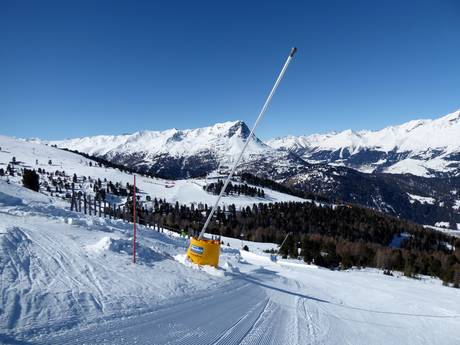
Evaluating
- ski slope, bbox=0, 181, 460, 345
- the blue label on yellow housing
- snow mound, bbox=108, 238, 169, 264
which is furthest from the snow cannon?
snow mound, bbox=108, 238, 169, 264

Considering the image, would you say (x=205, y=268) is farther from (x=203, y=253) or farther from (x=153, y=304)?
(x=153, y=304)

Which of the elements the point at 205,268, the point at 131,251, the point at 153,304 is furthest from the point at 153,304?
the point at 205,268

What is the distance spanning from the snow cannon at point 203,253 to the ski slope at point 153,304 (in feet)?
2.03

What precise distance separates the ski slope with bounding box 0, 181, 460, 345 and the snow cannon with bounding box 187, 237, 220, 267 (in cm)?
62

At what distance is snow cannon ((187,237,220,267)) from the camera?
1540cm

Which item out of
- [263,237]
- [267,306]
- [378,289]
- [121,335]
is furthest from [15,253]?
[263,237]

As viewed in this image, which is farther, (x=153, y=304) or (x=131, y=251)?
(x=131, y=251)

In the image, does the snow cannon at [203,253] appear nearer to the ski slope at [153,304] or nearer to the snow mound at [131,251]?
the ski slope at [153,304]

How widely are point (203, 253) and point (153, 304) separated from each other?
20.1 feet

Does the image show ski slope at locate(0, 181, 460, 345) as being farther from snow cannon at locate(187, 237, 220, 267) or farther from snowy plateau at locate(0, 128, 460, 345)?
snow cannon at locate(187, 237, 220, 267)

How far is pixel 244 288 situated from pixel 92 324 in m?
7.25

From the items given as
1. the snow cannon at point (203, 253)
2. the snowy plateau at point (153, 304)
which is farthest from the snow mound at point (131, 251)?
the snow cannon at point (203, 253)

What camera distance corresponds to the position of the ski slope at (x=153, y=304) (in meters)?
7.35

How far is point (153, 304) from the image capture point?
9328 millimetres
